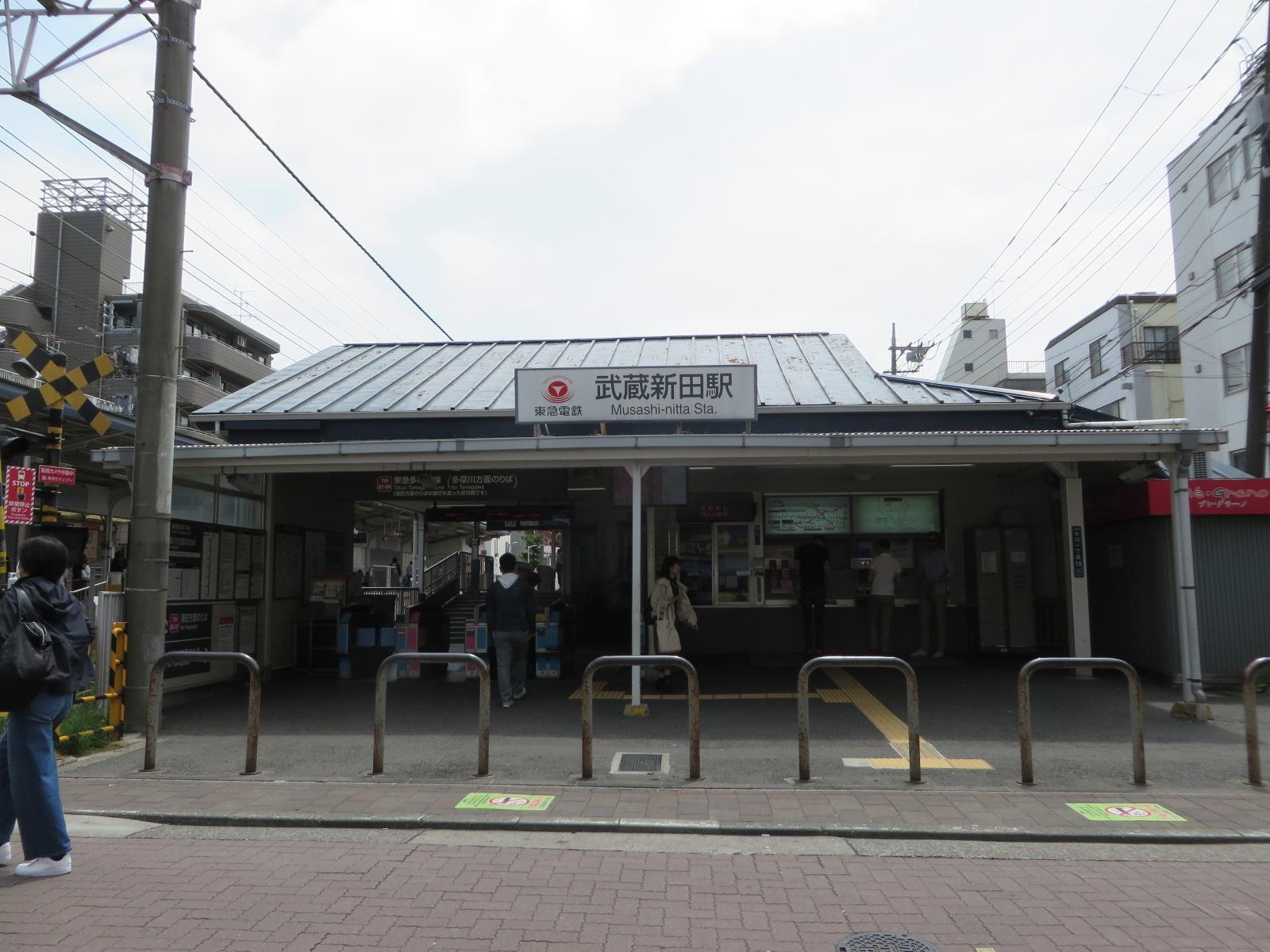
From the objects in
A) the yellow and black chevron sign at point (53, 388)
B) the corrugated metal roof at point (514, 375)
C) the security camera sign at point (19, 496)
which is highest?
the corrugated metal roof at point (514, 375)

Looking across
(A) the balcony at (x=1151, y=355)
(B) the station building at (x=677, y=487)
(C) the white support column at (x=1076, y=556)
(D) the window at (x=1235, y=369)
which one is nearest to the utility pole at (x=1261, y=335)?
(B) the station building at (x=677, y=487)

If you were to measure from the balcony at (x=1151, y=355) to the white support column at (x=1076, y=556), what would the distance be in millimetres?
23871

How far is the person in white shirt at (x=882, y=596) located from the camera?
12875mm

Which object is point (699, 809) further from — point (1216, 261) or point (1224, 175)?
point (1224, 175)

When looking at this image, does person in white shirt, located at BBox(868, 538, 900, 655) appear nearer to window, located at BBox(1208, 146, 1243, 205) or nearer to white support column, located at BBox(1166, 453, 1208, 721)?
white support column, located at BBox(1166, 453, 1208, 721)

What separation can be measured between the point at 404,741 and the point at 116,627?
2.83 m

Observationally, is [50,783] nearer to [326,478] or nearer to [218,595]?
[218,595]

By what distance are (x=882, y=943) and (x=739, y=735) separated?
4461 millimetres

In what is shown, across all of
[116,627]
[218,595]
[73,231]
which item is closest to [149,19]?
[116,627]

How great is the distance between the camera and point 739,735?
8.38 metres

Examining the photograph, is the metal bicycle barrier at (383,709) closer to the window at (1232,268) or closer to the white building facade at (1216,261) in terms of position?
the white building facade at (1216,261)

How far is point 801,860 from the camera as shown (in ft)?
16.9

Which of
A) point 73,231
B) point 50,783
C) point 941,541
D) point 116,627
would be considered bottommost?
point 50,783

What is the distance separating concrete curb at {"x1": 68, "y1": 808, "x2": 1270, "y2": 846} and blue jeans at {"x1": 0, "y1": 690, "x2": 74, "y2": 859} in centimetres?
129
